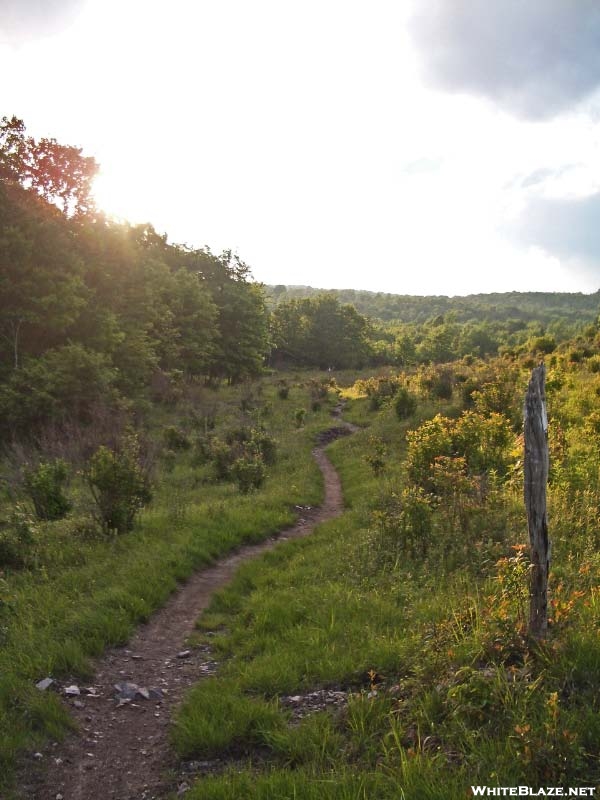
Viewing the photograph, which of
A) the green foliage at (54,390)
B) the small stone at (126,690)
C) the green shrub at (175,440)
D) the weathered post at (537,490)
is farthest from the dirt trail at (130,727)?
the green foliage at (54,390)

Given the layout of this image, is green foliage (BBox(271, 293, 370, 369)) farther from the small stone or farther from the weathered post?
the weathered post

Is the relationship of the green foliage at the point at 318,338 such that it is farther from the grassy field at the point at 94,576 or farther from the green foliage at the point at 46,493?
the green foliage at the point at 46,493

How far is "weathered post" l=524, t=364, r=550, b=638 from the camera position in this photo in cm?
419

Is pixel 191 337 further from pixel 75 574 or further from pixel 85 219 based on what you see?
pixel 75 574

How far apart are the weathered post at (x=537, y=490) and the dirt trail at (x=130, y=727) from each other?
Result: 333 cm

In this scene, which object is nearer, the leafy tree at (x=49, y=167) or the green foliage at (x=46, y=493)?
the green foliage at (x=46, y=493)

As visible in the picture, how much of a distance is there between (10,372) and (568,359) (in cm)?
2431

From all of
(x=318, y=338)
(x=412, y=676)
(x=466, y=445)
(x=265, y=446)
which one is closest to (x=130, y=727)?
(x=412, y=676)

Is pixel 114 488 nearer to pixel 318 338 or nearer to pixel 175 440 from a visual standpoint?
pixel 175 440

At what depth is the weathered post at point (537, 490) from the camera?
13.8 feet

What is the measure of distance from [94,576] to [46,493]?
3.68 meters

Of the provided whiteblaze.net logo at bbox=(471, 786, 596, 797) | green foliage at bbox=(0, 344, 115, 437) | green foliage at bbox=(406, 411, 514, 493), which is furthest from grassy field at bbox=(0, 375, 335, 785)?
green foliage at bbox=(0, 344, 115, 437)

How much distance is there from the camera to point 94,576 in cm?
763

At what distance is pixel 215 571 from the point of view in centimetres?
905
